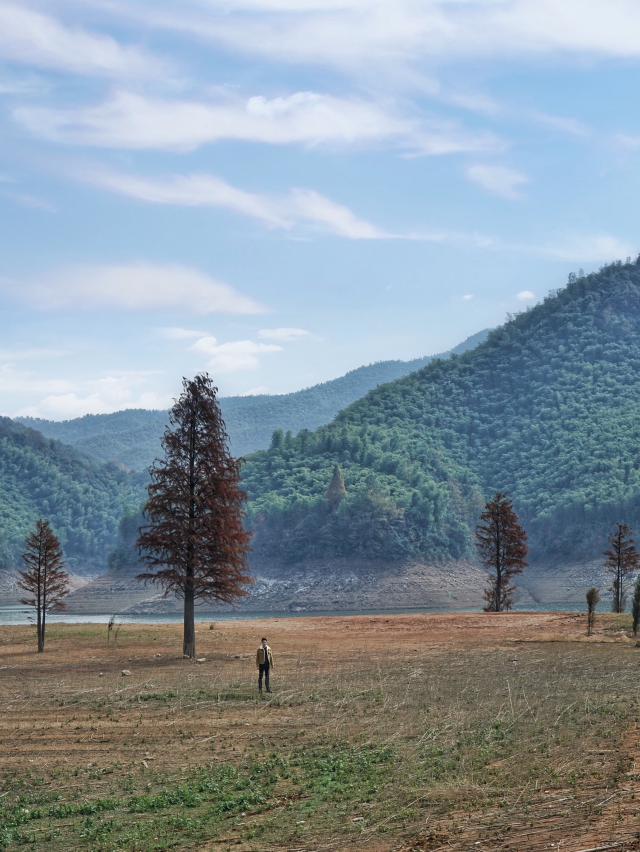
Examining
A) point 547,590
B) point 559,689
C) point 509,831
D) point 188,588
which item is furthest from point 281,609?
point 509,831

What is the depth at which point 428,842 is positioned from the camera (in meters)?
12.1

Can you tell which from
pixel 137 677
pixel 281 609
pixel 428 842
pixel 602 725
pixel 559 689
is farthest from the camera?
pixel 281 609

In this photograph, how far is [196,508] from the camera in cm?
3697

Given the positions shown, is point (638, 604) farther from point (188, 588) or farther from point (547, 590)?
point (547, 590)

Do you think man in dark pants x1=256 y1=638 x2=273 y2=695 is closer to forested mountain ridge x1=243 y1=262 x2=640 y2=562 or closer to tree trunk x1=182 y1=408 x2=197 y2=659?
tree trunk x1=182 y1=408 x2=197 y2=659

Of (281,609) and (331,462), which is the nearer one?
(281,609)

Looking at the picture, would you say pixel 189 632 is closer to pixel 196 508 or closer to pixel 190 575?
pixel 190 575

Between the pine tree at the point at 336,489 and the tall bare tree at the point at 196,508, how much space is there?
422 ft

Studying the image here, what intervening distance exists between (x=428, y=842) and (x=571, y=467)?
166m

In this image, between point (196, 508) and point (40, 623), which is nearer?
point (196, 508)

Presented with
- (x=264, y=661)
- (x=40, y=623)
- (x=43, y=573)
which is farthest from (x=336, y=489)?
(x=264, y=661)

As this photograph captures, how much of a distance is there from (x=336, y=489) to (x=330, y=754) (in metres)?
151

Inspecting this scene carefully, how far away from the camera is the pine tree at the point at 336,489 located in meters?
166

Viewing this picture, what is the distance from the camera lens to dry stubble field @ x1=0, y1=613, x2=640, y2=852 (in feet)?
42.2
